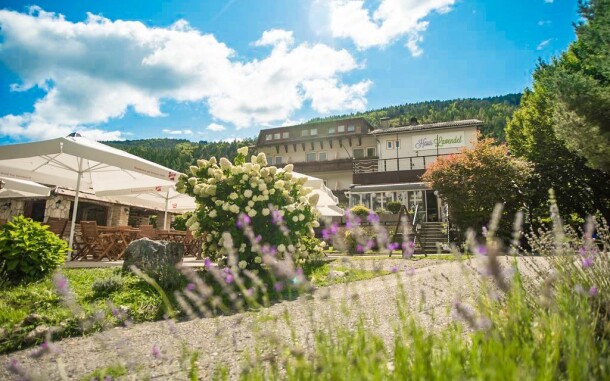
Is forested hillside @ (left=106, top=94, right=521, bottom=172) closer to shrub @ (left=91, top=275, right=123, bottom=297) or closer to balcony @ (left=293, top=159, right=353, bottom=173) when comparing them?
balcony @ (left=293, top=159, right=353, bottom=173)

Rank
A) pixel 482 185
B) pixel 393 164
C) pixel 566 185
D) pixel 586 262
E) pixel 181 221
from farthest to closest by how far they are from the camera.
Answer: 1. pixel 393 164
2. pixel 566 185
3. pixel 482 185
4. pixel 181 221
5. pixel 586 262

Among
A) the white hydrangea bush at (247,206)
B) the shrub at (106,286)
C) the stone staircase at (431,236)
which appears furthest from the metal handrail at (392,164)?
the shrub at (106,286)

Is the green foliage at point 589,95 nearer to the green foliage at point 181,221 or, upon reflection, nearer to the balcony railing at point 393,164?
the green foliage at point 181,221

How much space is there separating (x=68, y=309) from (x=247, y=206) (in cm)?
287

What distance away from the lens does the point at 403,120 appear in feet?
182

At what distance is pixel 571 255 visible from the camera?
2236mm

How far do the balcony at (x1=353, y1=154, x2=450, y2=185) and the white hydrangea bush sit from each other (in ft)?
53.5

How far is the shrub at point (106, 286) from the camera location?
16.3ft

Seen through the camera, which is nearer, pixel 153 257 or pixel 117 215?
pixel 153 257

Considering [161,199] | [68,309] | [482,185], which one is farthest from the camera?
[482,185]

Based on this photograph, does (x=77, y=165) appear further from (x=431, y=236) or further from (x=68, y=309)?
(x=431, y=236)

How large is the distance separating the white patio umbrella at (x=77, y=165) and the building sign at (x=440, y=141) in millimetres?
25479

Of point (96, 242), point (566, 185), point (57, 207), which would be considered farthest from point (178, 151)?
point (566, 185)

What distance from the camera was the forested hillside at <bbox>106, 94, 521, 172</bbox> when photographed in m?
54.2
